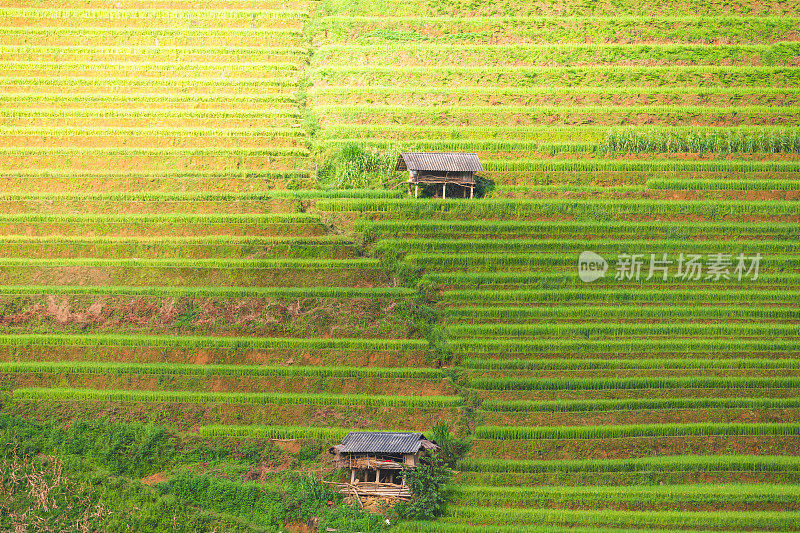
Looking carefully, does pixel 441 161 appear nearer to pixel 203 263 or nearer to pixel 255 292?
pixel 255 292

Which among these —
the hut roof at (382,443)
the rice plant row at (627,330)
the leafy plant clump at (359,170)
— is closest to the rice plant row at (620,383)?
the rice plant row at (627,330)

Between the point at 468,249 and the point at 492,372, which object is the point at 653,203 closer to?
the point at 468,249

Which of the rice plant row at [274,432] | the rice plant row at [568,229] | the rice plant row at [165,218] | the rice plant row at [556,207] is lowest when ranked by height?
the rice plant row at [274,432]

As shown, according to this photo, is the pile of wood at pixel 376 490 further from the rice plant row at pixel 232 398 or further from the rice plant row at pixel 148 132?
the rice plant row at pixel 148 132

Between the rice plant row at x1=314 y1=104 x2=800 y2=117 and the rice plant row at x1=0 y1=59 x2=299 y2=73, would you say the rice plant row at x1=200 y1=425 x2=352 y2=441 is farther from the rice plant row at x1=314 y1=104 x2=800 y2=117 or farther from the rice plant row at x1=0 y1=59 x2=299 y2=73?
the rice plant row at x1=0 y1=59 x2=299 y2=73

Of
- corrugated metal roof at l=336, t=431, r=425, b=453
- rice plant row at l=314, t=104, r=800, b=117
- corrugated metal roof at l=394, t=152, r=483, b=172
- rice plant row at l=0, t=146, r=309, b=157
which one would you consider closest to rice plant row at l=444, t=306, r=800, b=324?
corrugated metal roof at l=336, t=431, r=425, b=453
